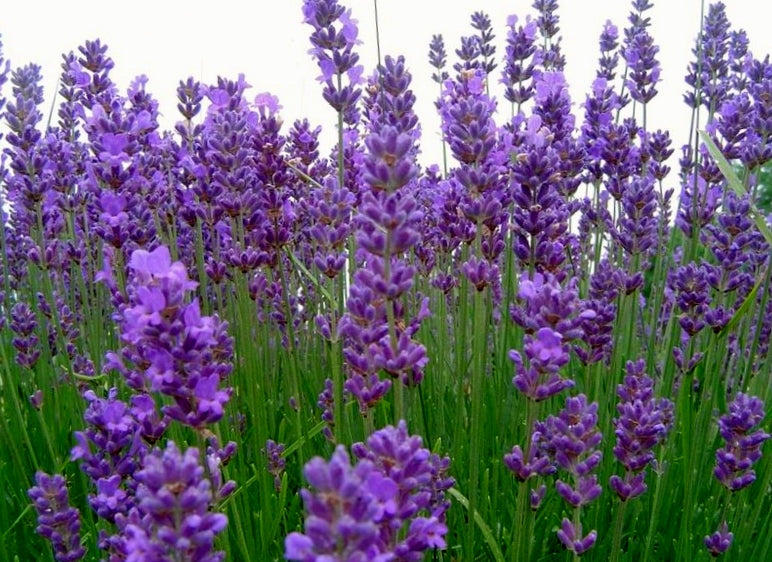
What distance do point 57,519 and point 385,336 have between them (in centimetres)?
71

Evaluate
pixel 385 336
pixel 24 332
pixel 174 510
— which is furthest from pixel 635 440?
pixel 24 332

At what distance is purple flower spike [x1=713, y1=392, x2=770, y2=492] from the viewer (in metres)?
1.98

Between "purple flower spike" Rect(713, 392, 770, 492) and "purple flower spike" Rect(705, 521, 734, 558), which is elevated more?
"purple flower spike" Rect(713, 392, 770, 492)

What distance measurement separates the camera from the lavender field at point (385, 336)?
4.37 ft

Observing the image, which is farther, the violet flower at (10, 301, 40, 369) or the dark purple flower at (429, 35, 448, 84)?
the dark purple flower at (429, 35, 448, 84)

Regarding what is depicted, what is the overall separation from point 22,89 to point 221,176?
1.65 metres

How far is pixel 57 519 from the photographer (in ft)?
5.30

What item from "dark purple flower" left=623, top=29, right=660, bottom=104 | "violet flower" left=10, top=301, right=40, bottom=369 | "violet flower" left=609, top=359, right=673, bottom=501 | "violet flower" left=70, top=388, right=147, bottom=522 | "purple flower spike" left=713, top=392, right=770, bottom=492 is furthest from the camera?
"dark purple flower" left=623, top=29, right=660, bottom=104

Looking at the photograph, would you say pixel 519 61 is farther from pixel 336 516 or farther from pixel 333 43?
pixel 336 516

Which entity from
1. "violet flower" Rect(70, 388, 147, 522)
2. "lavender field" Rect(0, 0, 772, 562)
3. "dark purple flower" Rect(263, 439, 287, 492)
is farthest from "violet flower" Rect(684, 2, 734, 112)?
"violet flower" Rect(70, 388, 147, 522)

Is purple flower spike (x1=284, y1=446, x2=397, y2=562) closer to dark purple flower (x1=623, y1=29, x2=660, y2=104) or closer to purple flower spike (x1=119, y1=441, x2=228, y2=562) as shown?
purple flower spike (x1=119, y1=441, x2=228, y2=562)

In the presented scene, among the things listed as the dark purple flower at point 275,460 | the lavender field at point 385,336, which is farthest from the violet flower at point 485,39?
the dark purple flower at point 275,460

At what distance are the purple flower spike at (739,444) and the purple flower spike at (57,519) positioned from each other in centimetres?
143

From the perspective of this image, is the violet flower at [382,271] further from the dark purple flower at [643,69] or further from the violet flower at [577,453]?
the dark purple flower at [643,69]
